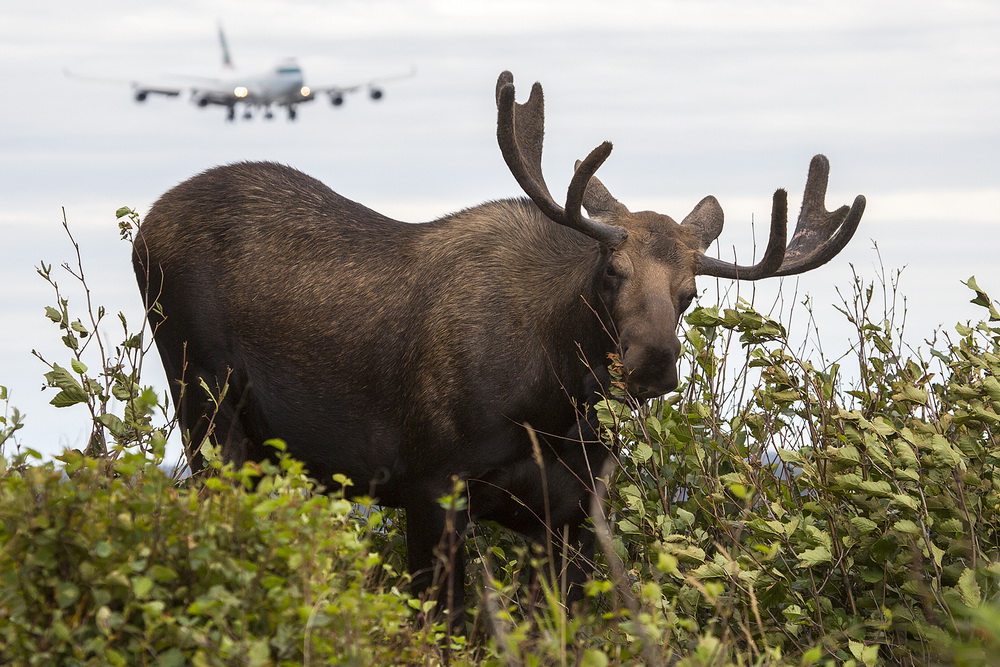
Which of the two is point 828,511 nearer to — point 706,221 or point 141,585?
point 706,221

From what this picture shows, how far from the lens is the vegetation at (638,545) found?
3.72 m

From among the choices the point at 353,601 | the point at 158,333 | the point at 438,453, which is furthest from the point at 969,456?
the point at 158,333

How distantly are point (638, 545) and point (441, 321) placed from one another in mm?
1632

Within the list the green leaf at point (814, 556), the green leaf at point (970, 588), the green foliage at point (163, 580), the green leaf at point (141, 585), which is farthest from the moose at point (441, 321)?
the green leaf at point (141, 585)

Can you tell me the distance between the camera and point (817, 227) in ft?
23.7

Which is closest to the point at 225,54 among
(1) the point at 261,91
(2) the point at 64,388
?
(1) the point at 261,91

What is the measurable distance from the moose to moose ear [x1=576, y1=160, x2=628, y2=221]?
0.01m

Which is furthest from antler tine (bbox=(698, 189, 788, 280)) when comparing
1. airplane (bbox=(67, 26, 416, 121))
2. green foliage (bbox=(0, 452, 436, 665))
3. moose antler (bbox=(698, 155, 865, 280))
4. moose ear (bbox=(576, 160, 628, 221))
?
airplane (bbox=(67, 26, 416, 121))

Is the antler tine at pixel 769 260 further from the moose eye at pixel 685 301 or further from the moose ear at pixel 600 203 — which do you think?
the moose ear at pixel 600 203

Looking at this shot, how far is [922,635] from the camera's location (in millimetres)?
5945

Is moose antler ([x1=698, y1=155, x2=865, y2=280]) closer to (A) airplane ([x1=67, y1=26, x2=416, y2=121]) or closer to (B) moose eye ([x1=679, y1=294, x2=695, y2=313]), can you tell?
(B) moose eye ([x1=679, y1=294, x2=695, y2=313])

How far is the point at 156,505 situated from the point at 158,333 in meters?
3.83

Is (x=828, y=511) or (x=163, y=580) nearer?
(x=163, y=580)

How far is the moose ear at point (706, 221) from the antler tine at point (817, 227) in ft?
1.46
